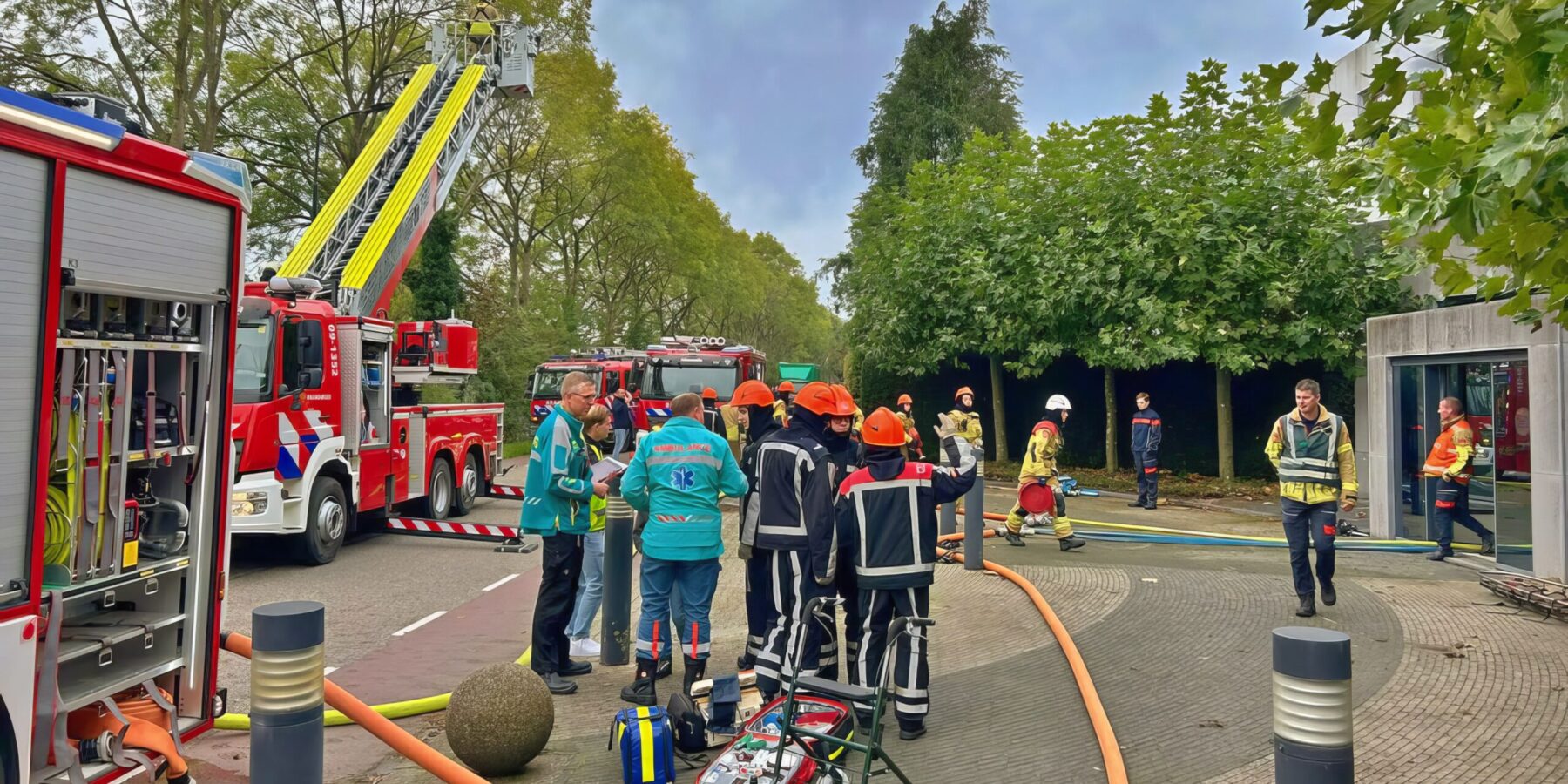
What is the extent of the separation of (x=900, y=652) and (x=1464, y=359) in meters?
9.40

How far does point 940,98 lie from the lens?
33688 millimetres

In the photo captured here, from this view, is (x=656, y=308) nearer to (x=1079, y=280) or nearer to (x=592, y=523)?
(x=1079, y=280)

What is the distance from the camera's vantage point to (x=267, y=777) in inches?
129

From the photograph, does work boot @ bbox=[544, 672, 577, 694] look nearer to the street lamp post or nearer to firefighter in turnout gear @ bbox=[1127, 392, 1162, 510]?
firefighter in turnout gear @ bbox=[1127, 392, 1162, 510]

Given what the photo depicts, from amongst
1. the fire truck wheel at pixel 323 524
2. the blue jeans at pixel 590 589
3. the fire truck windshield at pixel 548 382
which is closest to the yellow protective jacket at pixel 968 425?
the blue jeans at pixel 590 589

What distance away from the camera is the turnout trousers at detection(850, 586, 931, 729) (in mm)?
5074

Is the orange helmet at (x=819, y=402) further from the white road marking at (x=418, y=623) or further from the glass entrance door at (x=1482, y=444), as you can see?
the glass entrance door at (x=1482, y=444)

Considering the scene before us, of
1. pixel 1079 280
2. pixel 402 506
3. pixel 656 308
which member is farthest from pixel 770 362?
pixel 402 506

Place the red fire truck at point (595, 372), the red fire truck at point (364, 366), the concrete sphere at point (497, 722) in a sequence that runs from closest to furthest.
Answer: the concrete sphere at point (497, 722), the red fire truck at point (364, 366), the red fire truck at point (595, 372)

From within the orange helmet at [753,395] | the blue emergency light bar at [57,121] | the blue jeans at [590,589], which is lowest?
the blue jeans at [590,589]

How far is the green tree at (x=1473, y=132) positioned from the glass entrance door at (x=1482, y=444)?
6.53 m

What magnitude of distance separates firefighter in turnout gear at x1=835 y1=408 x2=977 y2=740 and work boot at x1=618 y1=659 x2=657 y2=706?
1.23 metres

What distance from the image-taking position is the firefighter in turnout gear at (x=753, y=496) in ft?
19.9

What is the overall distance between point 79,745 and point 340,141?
24.0 metres
